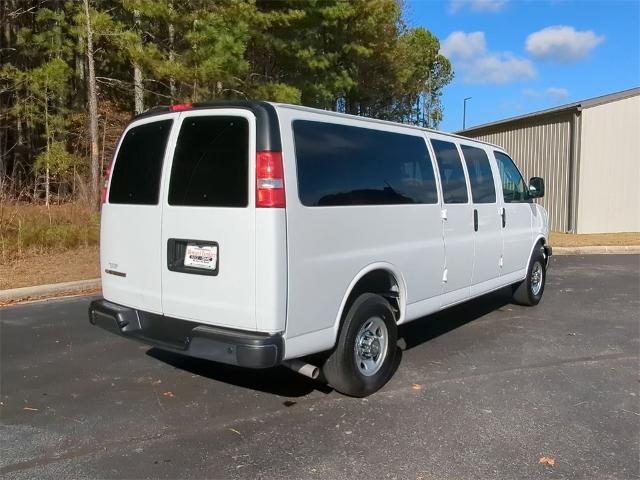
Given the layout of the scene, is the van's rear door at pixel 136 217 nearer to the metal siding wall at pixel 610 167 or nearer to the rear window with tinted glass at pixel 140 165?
the rear window with tinted glass at pixel 140 165

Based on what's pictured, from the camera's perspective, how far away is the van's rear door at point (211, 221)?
3.55 meters

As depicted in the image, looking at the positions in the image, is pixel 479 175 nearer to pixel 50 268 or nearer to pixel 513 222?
pixel 513 222

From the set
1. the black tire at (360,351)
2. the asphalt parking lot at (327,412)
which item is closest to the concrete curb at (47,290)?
the asphalt parking lot at (327,412)

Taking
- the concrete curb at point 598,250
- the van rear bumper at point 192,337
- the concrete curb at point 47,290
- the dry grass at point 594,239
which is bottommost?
the concrete curb at point 47,290

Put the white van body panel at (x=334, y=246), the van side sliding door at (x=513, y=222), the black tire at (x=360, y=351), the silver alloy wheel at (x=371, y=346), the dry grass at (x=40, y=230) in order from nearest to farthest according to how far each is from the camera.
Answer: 1. the white van body panel at (x=334, y=246)
2. the black tire at (x=360, y=351)
3. the silver alloy wheel at (x=371, y=346)
4. the van side sliding door at (x=513, y=222)
5. the dry grass at (x=40, y=230)

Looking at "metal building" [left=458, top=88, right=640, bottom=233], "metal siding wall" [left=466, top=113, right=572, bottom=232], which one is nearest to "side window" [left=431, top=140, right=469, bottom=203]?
"metal building" [left=458, top=88, right=640, bottom=233]

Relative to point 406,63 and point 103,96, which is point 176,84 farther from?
point 406,63

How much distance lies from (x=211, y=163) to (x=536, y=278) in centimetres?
547

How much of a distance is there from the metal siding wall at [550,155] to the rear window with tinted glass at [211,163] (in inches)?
617

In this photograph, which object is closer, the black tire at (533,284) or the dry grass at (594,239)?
the black tire at (533,284)

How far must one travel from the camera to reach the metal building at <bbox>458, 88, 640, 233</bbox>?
55.0 ft

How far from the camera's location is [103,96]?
23.7 meters

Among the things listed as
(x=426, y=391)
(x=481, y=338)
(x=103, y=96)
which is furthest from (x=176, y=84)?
(x=426, y=391)

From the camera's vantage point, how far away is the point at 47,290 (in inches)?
325
